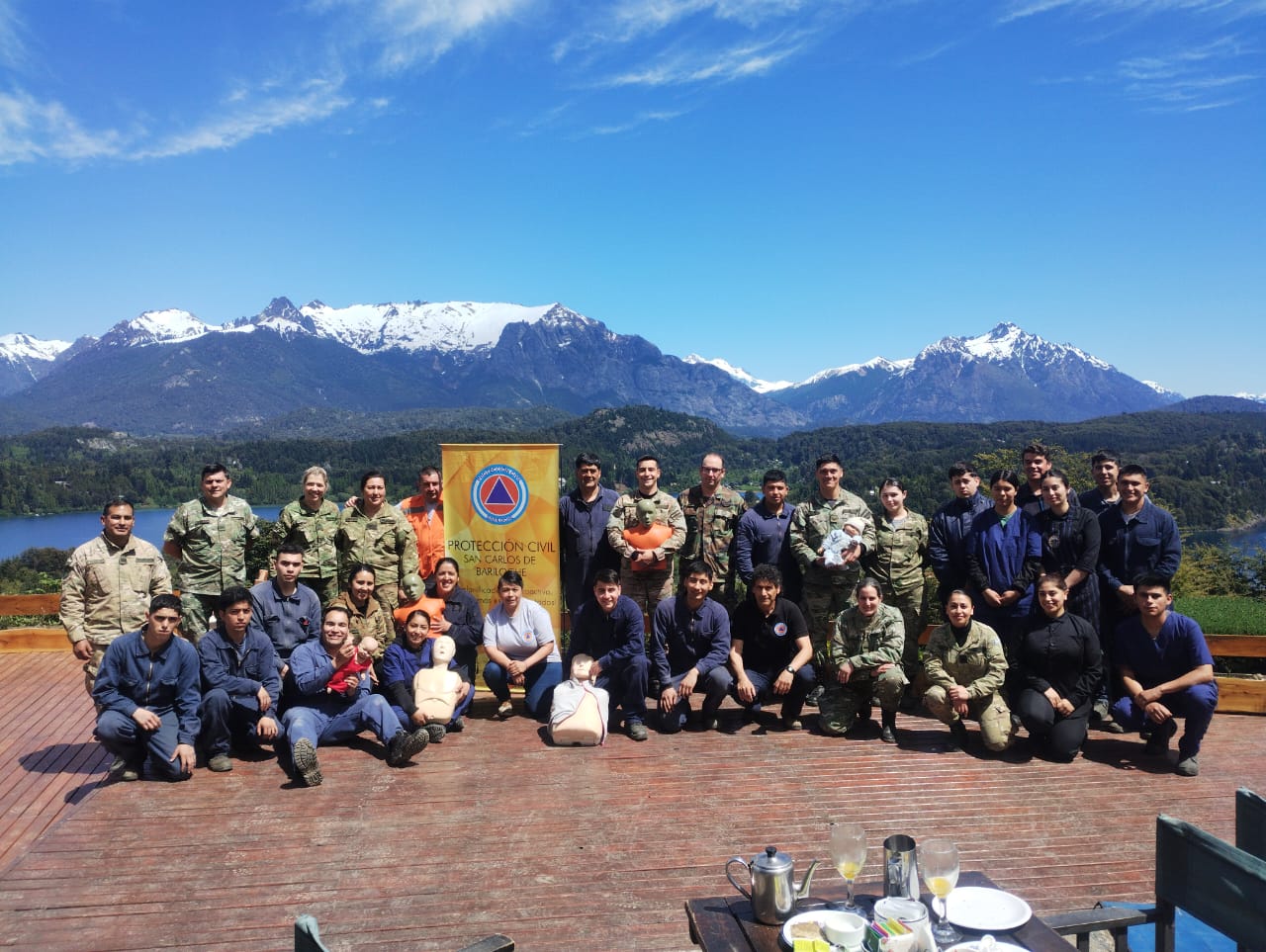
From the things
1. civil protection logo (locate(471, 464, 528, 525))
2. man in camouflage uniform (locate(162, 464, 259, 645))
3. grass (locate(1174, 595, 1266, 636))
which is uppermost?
civil protection logo (locate(471, 464, 528, 525))

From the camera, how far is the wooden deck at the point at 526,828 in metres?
3.78

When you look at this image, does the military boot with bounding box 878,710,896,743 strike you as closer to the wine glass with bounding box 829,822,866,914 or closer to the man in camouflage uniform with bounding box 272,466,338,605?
the wine glass with bounding box 829,822,866,914

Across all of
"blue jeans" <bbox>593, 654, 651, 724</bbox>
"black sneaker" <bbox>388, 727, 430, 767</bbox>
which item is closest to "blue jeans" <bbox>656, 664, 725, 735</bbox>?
"blue jeans" <bbox>593, 654, 651, 724</bbox>

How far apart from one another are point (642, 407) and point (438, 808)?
604ft

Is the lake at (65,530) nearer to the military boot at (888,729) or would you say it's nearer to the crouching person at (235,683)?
the crouching person at (235,683)

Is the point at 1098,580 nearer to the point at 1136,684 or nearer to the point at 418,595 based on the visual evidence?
the point at 1136,684

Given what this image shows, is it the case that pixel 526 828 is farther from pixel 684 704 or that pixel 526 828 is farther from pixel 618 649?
pixel 684 704

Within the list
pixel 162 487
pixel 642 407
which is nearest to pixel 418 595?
pixel 162 487

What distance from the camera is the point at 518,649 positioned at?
646cm

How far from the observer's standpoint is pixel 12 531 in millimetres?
97125

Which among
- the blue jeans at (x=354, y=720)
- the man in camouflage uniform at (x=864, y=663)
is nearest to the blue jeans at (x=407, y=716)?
the blue jeans at (x=354, y=720)

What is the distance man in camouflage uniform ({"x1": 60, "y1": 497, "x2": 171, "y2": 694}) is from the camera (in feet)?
19.2

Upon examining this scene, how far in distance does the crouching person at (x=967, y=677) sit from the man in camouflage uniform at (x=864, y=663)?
262 millimetres

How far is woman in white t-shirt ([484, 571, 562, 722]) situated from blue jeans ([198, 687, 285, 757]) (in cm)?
158
